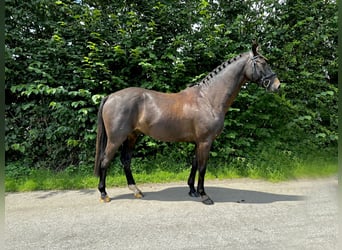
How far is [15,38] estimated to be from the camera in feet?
14.1

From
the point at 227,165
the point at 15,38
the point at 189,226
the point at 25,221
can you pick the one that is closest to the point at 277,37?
the point at 227,165

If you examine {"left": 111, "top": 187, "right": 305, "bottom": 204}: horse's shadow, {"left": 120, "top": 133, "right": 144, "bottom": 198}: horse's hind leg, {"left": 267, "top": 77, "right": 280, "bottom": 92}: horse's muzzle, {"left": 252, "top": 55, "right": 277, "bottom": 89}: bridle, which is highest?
{"left": 252, "top": 55, "right": 277, "bottom": 89}: bridle

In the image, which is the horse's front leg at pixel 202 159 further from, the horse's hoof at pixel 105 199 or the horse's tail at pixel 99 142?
the horse's tail at pixel 99 142

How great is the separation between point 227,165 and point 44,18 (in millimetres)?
4696

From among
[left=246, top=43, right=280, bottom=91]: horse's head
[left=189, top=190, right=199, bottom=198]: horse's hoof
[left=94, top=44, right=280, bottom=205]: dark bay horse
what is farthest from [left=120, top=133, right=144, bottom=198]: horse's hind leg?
[left=246, top=43, right=280, bottom=91]: horse's head

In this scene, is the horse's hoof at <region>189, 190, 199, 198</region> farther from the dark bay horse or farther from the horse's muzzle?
the horse's muzzle

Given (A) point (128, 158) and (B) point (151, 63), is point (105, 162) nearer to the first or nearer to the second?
(A) point (128, 158)

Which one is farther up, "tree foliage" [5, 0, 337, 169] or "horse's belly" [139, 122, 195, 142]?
"tree foliage" [5, 0, 337, 169]

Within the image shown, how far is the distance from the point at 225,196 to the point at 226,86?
165 cm

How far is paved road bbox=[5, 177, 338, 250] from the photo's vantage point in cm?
226

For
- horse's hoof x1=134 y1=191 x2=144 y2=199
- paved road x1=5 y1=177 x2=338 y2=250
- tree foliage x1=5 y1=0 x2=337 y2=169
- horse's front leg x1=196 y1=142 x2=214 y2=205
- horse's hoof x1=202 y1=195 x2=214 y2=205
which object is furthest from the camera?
tree foliage x1=5 y1=0 x2=337 y2=169

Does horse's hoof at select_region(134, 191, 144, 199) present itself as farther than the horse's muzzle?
Yes

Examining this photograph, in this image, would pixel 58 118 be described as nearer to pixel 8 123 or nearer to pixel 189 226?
pixel 8 123

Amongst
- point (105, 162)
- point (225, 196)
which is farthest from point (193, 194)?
point (105, 162)
